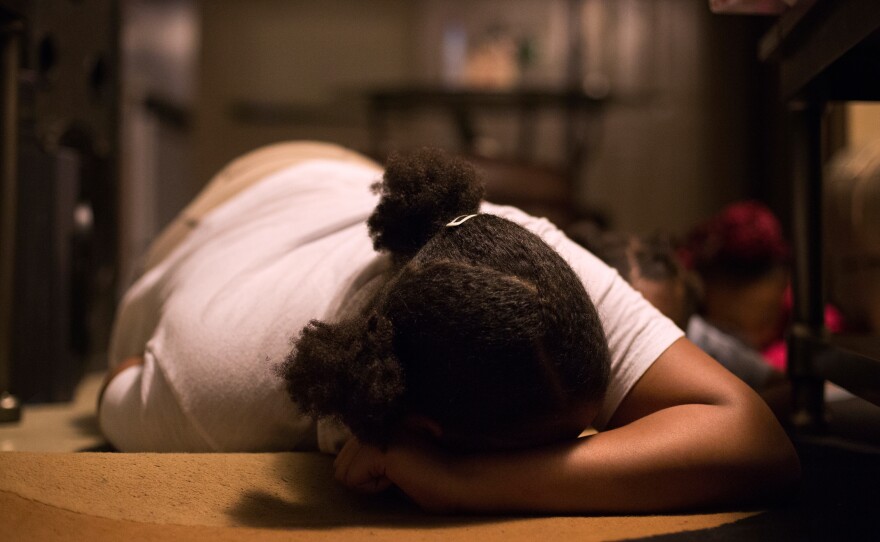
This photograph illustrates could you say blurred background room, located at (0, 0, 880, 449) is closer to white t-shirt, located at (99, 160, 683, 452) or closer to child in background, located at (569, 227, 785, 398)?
child in background, located at (569, 227, 785, 398)

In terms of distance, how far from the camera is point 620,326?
78 centimetres

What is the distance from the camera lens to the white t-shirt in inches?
31.5

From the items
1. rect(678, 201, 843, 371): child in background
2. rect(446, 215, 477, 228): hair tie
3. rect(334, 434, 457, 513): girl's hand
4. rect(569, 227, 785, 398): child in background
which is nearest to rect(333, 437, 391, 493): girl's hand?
rect(334, 434, 457, 513): girl's hand

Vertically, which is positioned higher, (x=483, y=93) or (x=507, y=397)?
(x=483, y=93)

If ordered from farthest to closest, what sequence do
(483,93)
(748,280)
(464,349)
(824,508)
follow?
1. (483,93)
2. (748,280)
3. (824,508)
4. (464,349)

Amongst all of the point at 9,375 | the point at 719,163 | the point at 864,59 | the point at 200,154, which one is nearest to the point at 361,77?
the point at 200,154

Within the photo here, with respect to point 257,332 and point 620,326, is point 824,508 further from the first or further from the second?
point 257,332

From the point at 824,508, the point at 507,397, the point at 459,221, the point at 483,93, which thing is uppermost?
the point at 483,93

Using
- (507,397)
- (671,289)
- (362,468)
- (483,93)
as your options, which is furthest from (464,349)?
(483,93)

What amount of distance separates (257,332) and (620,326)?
1.17ft

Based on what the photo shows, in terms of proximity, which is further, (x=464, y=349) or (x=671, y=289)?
(x=671, y=289)

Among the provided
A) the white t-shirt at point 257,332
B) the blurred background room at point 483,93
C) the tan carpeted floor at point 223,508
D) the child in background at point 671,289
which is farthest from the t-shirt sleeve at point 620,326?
the blurred background room at point 483,93

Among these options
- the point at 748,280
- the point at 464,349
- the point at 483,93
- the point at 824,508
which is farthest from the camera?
the point at 483,93

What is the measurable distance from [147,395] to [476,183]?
0.41m
